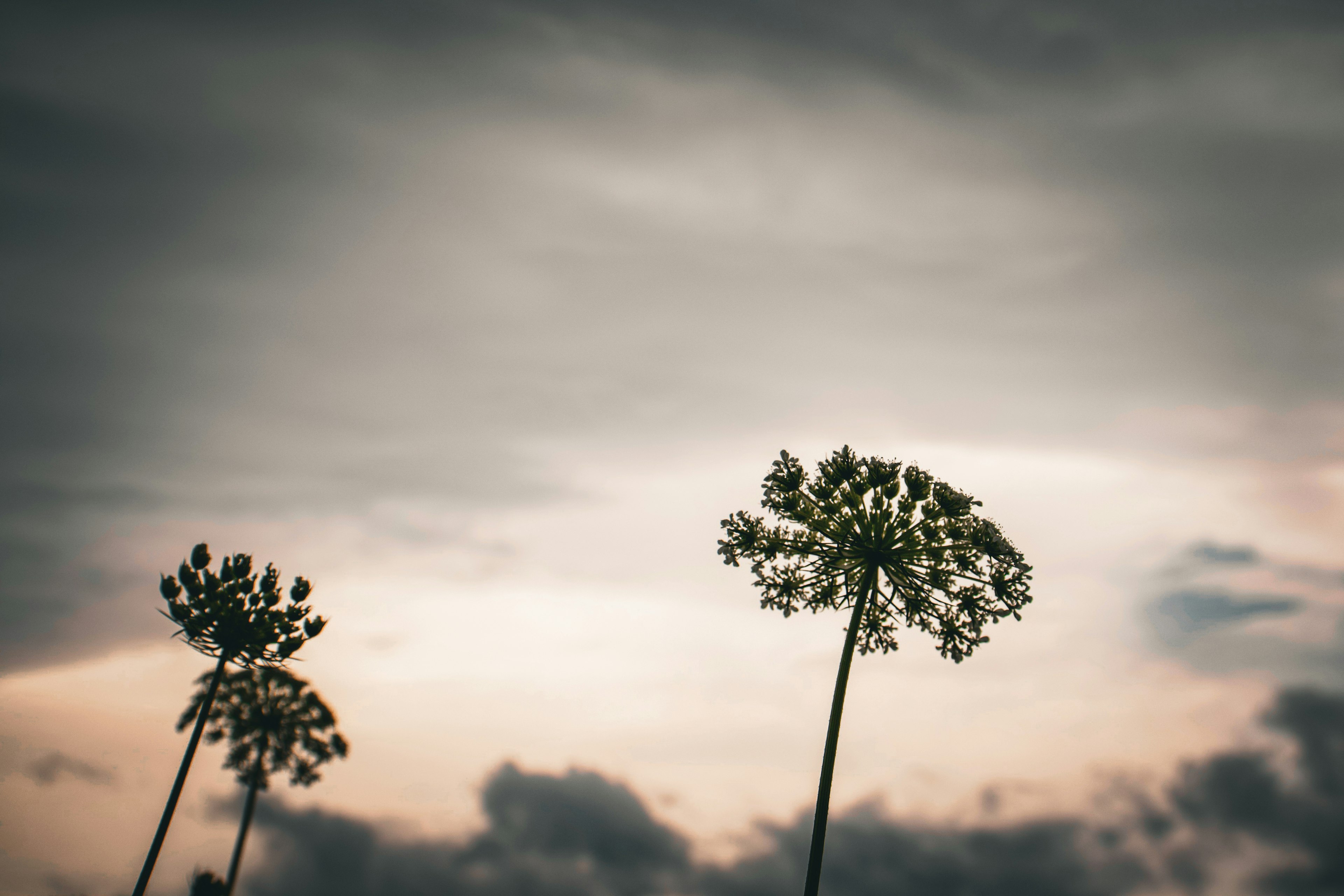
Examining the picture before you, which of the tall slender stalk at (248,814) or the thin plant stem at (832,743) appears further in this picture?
the tall slender stalk at (248,814)

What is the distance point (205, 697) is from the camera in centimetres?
2289

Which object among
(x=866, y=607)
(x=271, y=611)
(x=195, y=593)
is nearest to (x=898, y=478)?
(x=866, y=607)

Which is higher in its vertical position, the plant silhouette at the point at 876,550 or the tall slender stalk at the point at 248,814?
the plant silhouette at the point at 876,550

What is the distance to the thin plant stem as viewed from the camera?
13477 millimetres

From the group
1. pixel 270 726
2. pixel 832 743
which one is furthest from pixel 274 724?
pixel 832 743

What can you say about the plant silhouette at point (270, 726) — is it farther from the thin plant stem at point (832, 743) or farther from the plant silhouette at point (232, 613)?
the thin plant stem at point (832, 743)

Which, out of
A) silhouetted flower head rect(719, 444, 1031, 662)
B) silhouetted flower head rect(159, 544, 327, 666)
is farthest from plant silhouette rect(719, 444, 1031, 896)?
silhouetted flower head rect(159, 544, 327, 666)

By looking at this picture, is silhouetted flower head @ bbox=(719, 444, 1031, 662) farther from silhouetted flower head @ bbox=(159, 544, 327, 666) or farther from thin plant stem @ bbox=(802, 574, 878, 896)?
silhouetted flower head @ bbox=(159, 544, 327, 666)

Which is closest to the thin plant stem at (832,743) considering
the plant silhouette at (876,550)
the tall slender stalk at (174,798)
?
the plant silhouette at (876,550)

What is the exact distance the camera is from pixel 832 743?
14.4 m

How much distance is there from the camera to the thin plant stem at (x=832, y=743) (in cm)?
1348

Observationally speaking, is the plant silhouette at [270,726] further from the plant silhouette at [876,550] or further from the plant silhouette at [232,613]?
the plant silhouette at [876,550]

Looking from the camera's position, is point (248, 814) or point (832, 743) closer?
point (832, 743)

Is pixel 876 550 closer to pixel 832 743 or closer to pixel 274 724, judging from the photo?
pixel 832 743
